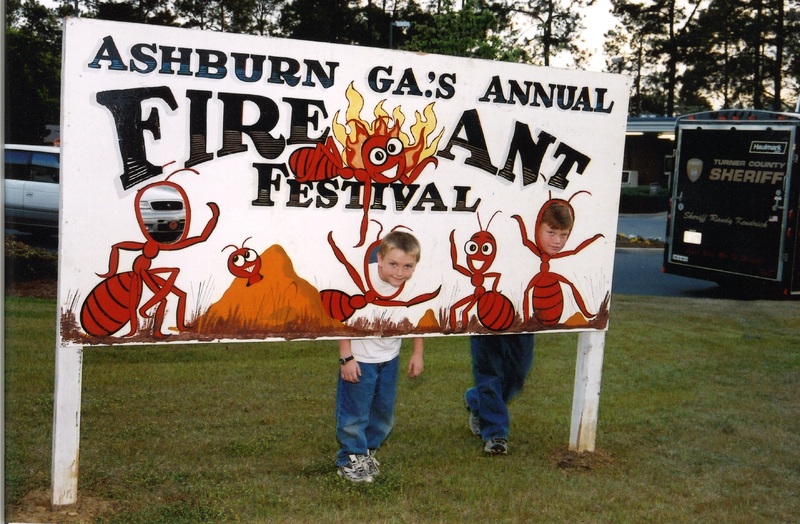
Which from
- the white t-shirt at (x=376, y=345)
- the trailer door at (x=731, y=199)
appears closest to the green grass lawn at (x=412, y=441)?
the white t-shirt at (x=376, y=345)

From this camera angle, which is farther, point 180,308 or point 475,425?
point 475,425

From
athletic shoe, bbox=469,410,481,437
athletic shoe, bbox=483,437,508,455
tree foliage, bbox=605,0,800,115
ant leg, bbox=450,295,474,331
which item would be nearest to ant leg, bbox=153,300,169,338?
ant leg, bbox=450,295,474,331

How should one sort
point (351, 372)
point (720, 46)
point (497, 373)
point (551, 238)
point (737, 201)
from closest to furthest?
point (351, 372)
point (551, 238)
point (497, 373)
point (737, 201)
point (720, 46)

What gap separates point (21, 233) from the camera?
13.4 meters

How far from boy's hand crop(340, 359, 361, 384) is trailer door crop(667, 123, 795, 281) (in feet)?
32.3

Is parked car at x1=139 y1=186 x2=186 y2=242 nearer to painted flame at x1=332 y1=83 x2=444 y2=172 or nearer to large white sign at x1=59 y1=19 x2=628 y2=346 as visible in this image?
large white sign at x1=59 y1=19 x2=628 y2=346

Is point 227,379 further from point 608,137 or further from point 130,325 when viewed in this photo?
point 608,137

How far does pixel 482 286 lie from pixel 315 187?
1.23 metres

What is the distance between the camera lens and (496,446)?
5457mm

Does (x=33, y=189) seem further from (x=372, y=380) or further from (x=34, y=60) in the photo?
(x=372, y=380)

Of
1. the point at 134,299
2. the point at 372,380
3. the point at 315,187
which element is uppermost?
the point at 315,187

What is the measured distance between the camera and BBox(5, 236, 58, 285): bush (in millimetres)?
12234

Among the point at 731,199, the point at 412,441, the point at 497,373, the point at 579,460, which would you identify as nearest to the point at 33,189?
the point at 412,441

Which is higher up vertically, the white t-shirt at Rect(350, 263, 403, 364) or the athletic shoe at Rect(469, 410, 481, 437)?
the white t-shirt at Rect(350, 263, 403, 364)
